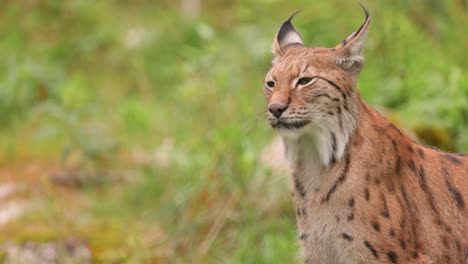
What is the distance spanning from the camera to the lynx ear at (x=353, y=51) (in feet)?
14.7

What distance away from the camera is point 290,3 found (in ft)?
31.6

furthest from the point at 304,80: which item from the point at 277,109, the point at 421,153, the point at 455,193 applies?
the point at 455,193

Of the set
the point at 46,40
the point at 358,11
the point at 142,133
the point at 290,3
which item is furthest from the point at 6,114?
the point at 358,11

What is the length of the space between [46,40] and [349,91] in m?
7.90

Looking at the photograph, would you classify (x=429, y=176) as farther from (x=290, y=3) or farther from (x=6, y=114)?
(x=6, y=114)

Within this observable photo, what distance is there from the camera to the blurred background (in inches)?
270

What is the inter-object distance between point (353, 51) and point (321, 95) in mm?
272

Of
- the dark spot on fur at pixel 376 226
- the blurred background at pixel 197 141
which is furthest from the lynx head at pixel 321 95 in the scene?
the blurred background at pixel 197 141

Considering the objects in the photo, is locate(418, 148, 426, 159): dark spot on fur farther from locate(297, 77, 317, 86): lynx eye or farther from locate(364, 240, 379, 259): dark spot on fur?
locate(297, 77, 317, 86): lynx eye

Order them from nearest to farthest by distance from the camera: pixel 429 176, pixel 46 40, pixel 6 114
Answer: pixel 429 176 < pixel 6 114 < pixel 46 40

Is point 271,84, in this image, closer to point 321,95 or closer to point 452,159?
point 321,95

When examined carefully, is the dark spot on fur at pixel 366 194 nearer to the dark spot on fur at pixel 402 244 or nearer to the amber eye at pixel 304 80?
the dark spot on fur at pixel 402 244

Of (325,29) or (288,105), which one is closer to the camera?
(288,105)

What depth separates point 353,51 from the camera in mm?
4496
